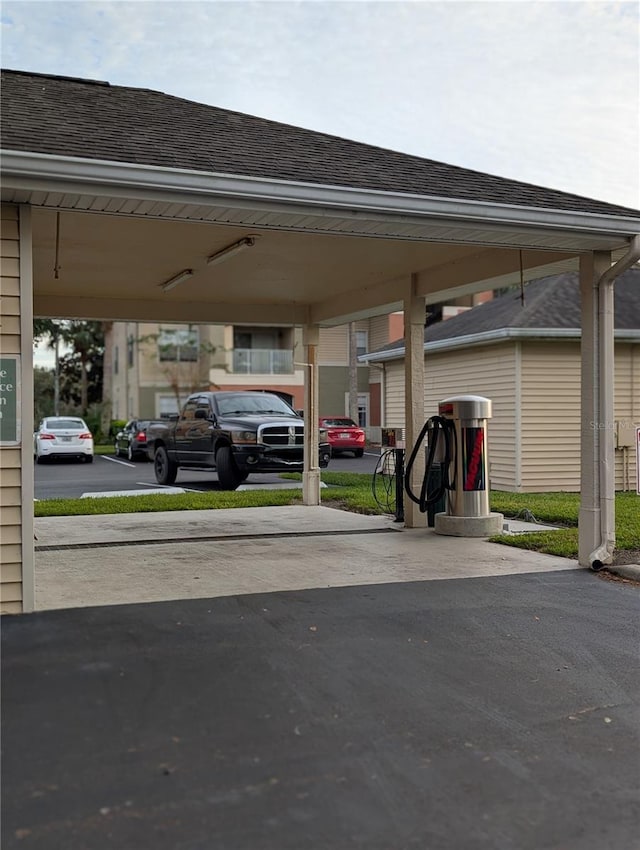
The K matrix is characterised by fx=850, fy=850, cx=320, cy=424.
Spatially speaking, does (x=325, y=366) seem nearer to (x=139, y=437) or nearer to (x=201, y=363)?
(x=201, y=363)

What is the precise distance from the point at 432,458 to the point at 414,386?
37.0 inches

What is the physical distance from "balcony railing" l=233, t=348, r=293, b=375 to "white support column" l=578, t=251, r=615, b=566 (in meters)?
26.9

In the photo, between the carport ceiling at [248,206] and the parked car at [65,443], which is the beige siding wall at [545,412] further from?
the parked car at [65,443]

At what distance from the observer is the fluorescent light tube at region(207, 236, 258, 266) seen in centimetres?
846

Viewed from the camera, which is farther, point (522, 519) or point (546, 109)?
point (546, 109)

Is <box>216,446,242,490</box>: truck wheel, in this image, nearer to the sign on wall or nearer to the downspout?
the downspout

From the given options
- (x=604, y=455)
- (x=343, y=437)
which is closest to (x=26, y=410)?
(x=604, y=455)

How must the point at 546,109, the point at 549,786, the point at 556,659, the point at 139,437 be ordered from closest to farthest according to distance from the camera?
the point at 549,786, the point at 556,659, the point at 546,109, the point at 139,437

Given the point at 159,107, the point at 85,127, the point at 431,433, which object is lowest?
the point at 431,433

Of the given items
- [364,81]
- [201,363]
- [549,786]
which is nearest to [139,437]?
[201,363]

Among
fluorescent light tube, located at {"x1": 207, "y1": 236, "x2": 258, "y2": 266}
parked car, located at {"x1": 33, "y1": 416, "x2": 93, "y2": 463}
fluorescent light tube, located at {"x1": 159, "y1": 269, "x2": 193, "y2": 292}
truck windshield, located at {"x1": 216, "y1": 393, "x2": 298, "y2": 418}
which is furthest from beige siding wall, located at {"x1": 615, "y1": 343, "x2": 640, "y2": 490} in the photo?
parked car, located at {"x1": 33, "y1": 416, "x2": 93, "y2": 463}

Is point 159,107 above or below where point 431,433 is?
above

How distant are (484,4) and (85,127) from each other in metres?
5.45

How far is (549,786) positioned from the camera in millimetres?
3678
